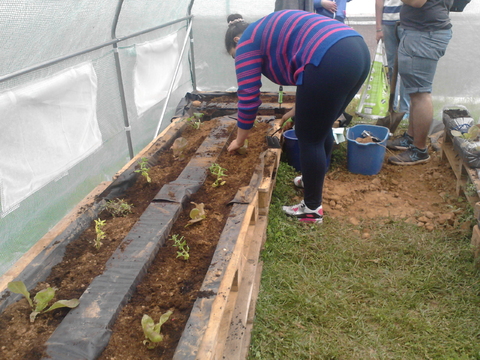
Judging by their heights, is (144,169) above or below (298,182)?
above

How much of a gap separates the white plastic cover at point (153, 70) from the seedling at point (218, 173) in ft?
4.50

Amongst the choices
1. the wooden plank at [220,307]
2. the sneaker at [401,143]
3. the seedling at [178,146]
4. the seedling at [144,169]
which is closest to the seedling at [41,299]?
the wooden plank at [220,307]

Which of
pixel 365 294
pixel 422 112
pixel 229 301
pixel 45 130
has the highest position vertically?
pixel 45 130

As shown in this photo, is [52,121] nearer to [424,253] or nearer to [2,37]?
[2,37]

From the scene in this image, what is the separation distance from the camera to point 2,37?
2.22m

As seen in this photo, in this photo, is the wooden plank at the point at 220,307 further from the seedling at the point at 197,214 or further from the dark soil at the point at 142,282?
the seedling at the point at 197,214

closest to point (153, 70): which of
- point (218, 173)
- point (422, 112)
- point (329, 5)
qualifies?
point (218, 173)

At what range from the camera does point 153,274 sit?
1.93 metres

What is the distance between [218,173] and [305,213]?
2.34ft

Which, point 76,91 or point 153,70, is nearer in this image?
point 76,91

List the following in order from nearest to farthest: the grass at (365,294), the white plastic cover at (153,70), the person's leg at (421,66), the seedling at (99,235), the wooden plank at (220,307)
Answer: the wooden plank at (220,307) → the grass at (365,294) → the seedling at (99,235) → the person's leg at (421,66) → the white plastic cover at (153,70)

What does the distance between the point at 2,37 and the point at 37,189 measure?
93 cm

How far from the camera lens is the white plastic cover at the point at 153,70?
381cm

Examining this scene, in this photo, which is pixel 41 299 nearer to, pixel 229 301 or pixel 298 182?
pixel 229 301
